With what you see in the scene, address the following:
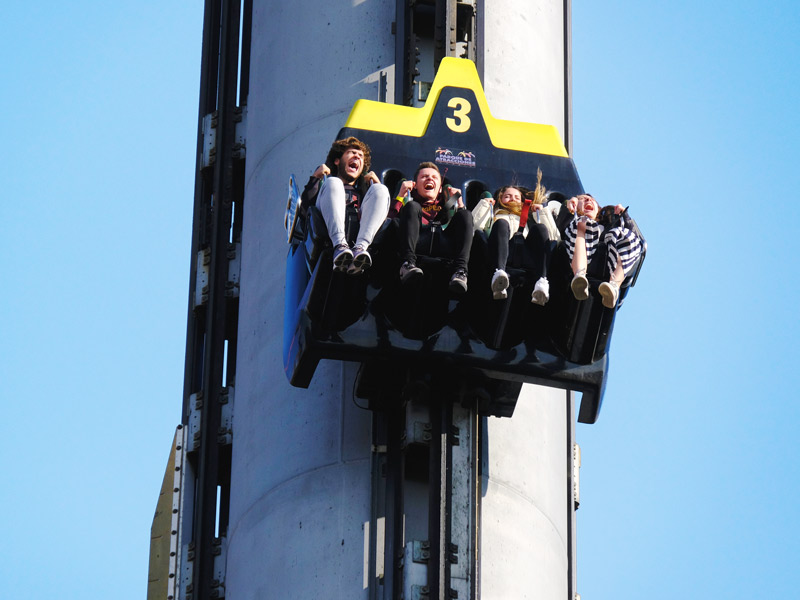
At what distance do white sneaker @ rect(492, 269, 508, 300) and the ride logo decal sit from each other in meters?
3.17

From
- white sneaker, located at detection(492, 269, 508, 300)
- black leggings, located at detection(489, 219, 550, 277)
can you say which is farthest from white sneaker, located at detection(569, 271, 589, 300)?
white sneaker, located at detection(492, 269, 508, 300)

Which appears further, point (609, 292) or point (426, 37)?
point (426, 37)

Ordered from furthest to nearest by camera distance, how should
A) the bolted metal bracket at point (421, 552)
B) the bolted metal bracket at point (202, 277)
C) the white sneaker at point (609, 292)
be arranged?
the bolted metal bracket at point (202, 277), the bolted metal bracket at point (421, 552), the white sneaker at point (609, 292)

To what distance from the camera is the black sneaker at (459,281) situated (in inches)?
935

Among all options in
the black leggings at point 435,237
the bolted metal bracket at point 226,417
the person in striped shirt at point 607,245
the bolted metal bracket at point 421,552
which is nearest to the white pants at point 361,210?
the black leggings at point 435,237

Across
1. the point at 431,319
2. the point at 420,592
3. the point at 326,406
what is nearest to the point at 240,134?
the point at 326,406

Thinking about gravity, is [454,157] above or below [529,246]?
above

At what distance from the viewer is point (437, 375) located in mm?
25500

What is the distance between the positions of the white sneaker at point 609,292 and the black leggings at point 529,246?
2.21 ft

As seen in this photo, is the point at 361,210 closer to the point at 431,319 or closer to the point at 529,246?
the point at 431,319

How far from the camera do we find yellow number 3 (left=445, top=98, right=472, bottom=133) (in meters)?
26.9

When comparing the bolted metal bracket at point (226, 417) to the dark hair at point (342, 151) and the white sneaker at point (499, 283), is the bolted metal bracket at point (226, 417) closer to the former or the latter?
the dark hair at point (342, 151)

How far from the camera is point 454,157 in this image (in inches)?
1051

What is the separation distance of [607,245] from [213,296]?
8069mm
